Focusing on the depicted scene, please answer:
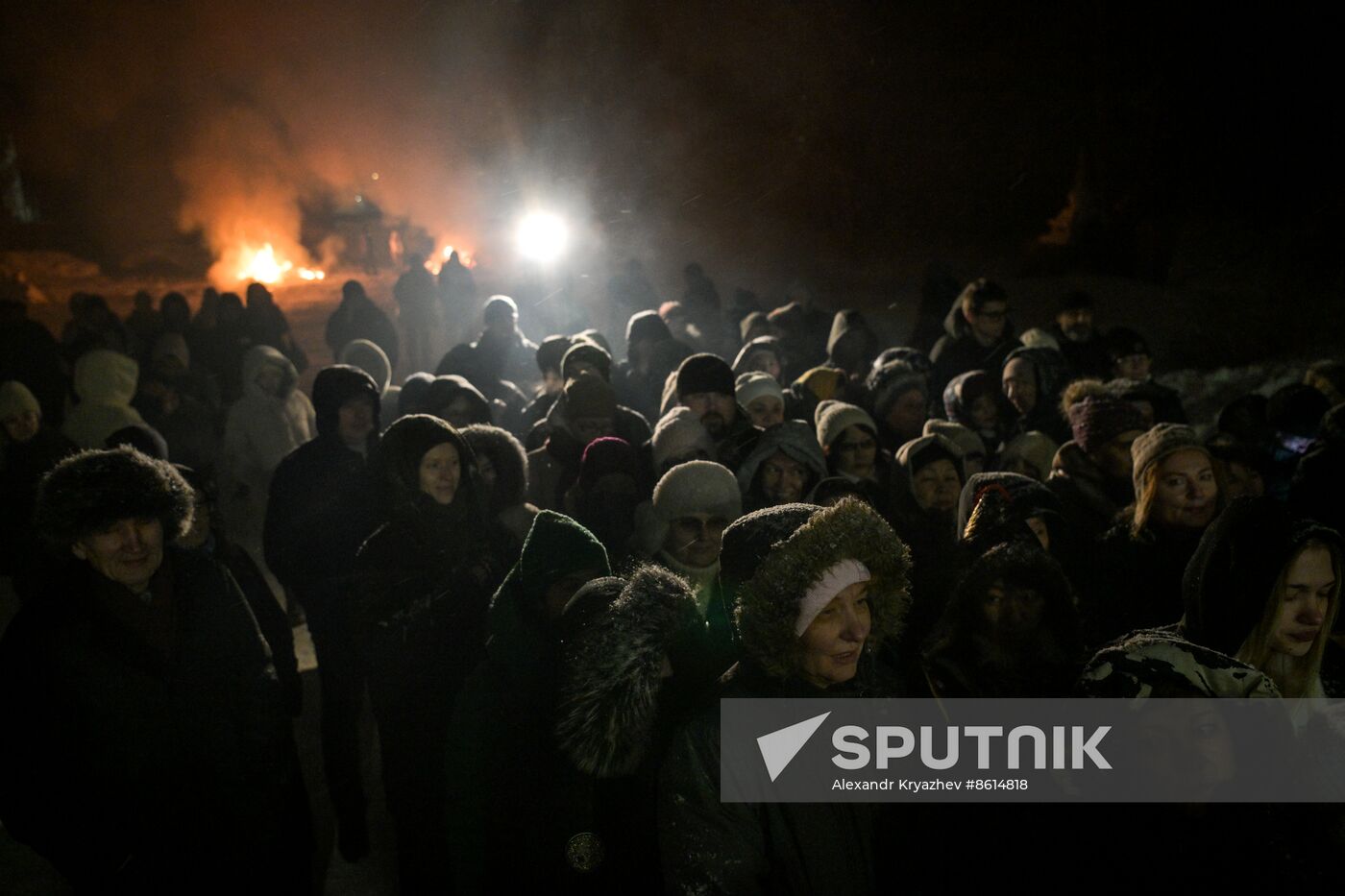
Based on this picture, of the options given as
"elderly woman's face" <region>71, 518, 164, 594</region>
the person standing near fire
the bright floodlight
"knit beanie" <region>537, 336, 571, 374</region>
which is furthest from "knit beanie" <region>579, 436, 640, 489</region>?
the bright floodlight

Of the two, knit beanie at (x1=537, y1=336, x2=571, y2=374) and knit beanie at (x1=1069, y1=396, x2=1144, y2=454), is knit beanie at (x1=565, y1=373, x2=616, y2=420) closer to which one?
knit beanie at (x1=537, y1=336, x2=571, y2=374)

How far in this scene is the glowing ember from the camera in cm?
2834

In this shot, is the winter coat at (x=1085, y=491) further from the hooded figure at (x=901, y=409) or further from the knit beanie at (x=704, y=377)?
the knit beanie at (x=704, y=377)

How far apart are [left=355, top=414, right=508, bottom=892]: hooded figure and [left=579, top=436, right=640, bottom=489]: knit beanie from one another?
77cm

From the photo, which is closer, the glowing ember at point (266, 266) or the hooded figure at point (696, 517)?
the hooded figure at point (696, 517)

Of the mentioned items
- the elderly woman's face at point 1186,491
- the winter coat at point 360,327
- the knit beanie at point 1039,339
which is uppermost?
the winter coat at point 360,327

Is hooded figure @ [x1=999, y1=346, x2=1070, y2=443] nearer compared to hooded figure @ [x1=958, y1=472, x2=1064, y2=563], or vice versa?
hooded figure @ [x1=958, y1=472, x2=1064, y2=563]

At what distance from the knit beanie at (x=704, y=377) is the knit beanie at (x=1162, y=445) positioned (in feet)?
7.76

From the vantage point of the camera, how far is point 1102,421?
15.6 feet

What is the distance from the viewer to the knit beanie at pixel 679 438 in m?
4.83

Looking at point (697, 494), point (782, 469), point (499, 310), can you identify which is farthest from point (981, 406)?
point (499, 310)

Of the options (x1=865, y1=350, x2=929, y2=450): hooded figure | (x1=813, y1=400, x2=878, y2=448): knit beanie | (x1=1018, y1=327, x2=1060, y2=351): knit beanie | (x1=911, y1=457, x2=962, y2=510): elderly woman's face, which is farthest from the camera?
(x1=1018, y1=327, x2=1060, y2=351): knit beanie

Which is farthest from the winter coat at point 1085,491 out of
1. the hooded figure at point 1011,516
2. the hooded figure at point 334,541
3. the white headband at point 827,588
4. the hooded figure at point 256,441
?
the hooded figure at point 256,441

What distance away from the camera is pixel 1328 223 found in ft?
35.1
